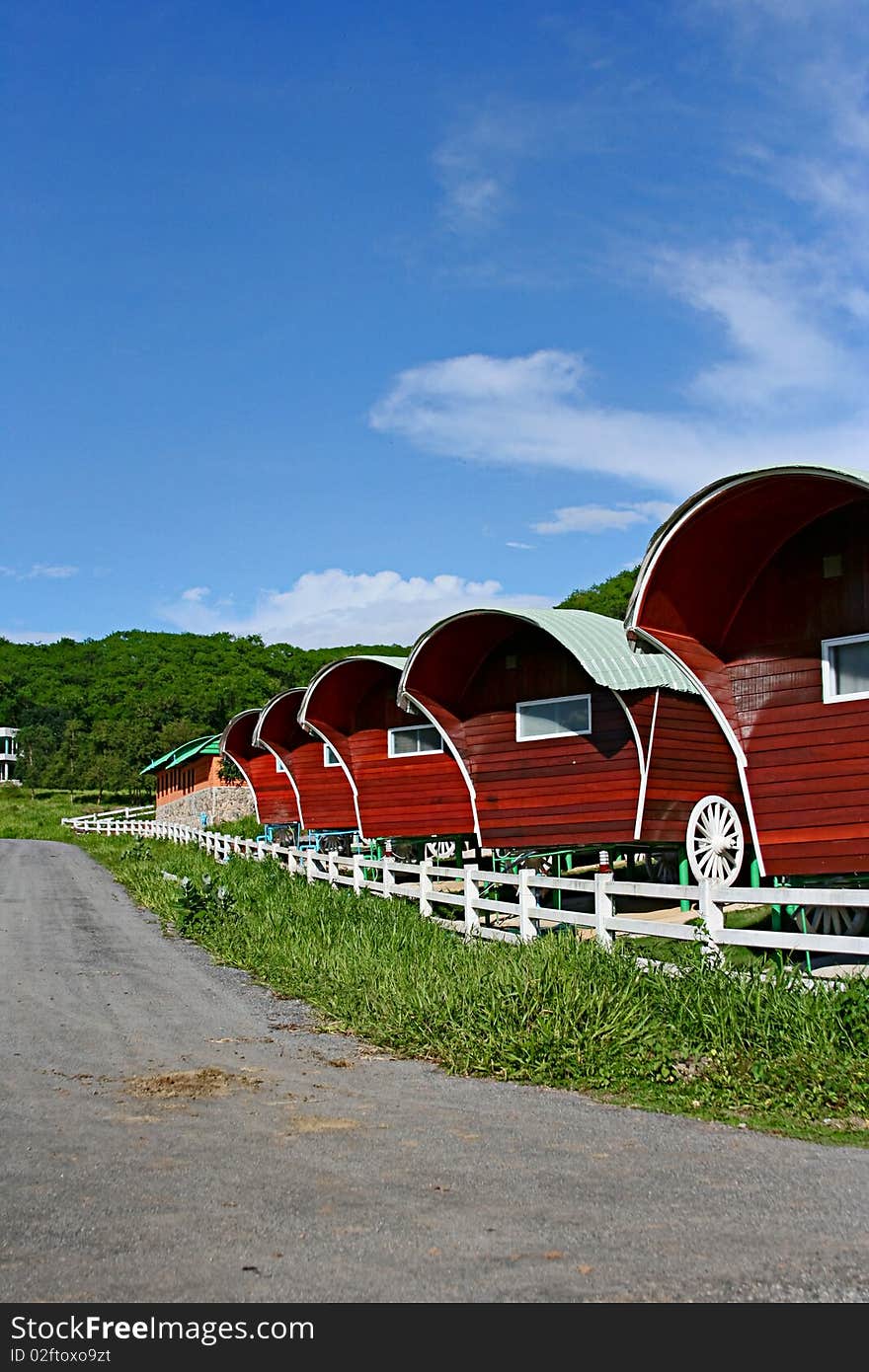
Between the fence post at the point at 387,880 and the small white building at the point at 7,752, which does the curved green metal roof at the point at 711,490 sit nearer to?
the fence post at the point at 387,880

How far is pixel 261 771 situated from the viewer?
34312 millimetres

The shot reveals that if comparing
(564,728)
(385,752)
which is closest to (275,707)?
(385,752)

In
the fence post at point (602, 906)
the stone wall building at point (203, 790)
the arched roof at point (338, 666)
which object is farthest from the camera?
the stone wall building at point (203, 790)

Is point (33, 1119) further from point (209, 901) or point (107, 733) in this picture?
point (107, 733)

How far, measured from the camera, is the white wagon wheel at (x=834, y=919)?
529 inches

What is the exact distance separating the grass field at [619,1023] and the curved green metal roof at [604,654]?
5.62m

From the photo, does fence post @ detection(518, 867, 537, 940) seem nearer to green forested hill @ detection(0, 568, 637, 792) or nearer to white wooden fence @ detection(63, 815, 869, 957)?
white wooden fence @ detection(63, 815, 869, 957)

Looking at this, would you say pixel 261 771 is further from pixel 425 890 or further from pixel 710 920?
pixel 710 920

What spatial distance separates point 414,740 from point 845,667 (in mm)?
11223

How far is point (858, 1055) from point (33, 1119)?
507cm

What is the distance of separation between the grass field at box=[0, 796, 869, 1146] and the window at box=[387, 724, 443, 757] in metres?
9.67

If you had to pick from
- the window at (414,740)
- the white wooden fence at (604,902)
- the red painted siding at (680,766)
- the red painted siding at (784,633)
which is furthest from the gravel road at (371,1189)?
the window at (414,740)
